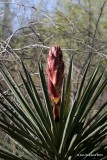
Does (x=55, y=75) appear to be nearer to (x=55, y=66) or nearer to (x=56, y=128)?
(x=55, y=66)

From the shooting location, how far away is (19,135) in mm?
1500

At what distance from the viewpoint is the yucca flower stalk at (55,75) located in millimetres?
1559

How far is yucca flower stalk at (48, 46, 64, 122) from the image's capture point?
1.56m

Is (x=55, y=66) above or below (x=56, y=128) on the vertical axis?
above

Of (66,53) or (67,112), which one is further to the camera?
(66,53)

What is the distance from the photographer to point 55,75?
5.13ft

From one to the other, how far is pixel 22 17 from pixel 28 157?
301 cm

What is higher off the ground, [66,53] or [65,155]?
[65,155]

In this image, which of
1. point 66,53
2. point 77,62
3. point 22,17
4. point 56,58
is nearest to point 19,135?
point 56,58

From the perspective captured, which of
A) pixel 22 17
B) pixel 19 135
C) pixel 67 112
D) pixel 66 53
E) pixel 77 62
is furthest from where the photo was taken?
pixel 77 62

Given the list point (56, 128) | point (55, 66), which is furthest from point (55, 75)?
point (56, 128)

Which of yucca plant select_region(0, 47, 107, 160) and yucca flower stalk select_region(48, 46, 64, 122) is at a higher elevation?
yucca flower stalk select_region(48, 46, 64, 122)

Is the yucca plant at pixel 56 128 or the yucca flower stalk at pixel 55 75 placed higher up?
the yucca flower stalk at pixel 55 75

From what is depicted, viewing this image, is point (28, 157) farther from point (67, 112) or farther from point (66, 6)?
point (66, 6)
